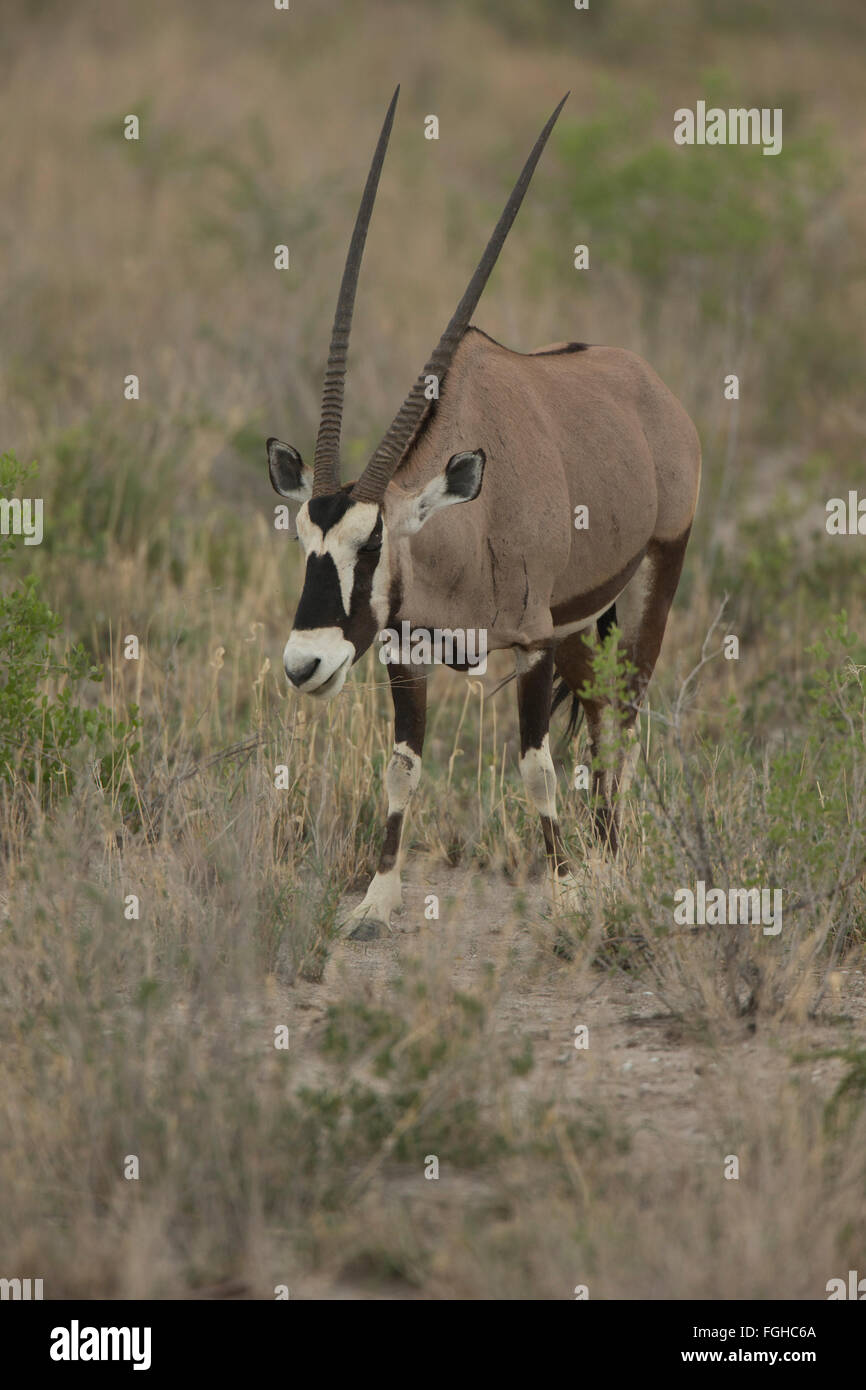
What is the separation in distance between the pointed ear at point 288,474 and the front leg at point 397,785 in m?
0.72

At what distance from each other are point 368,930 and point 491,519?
138cm

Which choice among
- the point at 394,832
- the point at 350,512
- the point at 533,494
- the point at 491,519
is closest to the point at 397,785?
the point at 394,832

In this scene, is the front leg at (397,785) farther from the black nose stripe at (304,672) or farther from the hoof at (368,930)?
the black nose stripe at (304,672)

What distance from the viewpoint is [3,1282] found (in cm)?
304

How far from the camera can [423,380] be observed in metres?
4.78

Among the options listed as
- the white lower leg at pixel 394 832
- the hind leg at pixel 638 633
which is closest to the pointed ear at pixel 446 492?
the white lower leg at pixel 394 832

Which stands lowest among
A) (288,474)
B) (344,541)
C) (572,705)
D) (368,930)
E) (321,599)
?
(368,930)

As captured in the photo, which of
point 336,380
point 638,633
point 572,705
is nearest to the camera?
point 336,380

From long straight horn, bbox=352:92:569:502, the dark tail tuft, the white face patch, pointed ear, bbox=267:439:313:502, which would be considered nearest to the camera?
the white face patch

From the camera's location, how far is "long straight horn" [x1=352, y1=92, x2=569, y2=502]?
14.8 feet

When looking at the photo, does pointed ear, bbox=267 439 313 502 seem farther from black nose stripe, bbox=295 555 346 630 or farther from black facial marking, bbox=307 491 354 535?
black nose stripe, bbox=295 555 346 630

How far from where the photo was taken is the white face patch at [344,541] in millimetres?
4355

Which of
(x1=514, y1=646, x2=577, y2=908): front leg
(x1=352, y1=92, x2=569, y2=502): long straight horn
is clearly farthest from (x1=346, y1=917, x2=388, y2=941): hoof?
(x1=352, y1=92, x2=569, y2=502): long straight horn

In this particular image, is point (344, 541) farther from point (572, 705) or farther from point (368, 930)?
point (572, 705)
